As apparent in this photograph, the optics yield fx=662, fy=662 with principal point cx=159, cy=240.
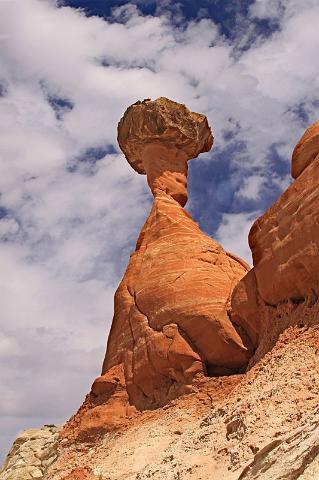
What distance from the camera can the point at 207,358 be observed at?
1892cm

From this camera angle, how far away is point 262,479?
9.75 meters

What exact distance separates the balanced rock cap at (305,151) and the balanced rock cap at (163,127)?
10.6 meters

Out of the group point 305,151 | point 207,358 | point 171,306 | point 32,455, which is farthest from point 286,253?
point 32,455

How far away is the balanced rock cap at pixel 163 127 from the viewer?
28047mm

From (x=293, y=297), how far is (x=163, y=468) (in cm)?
521

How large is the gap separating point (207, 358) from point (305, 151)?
640cm

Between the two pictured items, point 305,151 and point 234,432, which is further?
point 305,151

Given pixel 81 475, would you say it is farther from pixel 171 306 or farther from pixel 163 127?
pixel 163 127

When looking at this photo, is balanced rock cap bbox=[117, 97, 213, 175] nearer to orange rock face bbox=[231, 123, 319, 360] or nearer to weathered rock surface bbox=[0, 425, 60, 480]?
orange rock face bbox=[231, 123, 319, 360]

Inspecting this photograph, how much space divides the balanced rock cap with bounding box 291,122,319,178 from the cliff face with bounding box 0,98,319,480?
1.7 inches

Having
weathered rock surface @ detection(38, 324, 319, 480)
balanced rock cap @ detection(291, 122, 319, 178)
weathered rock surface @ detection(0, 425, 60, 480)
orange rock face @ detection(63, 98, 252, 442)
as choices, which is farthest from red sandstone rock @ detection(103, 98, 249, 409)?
balanced rock cap @ detection(291, 122, 319, 178)

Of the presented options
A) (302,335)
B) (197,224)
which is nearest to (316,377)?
(302,335)

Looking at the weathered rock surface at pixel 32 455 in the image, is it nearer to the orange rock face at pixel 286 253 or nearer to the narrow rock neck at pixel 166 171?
the orange rock face at pixel 286 253

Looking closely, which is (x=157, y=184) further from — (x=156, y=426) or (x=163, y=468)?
(x=163, y=468)
